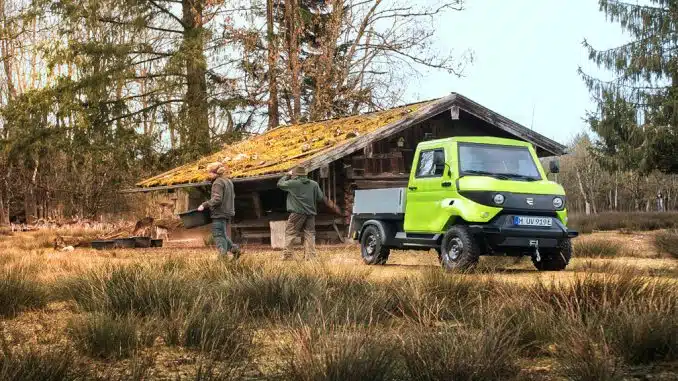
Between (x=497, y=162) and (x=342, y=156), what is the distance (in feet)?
23.6

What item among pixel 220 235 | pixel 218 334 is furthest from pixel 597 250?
pixel 218 334

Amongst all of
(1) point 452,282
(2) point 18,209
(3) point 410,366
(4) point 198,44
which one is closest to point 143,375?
(3) point 410,366

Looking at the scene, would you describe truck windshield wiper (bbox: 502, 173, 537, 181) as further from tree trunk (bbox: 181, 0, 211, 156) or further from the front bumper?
tree trunk (bbox: 181, 0, 211, 156)

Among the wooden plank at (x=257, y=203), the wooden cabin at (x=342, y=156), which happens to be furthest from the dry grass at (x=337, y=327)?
the wooden plank at (x=257, y=203)

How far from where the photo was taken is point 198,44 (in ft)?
86.5

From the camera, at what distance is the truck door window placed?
43.6ft

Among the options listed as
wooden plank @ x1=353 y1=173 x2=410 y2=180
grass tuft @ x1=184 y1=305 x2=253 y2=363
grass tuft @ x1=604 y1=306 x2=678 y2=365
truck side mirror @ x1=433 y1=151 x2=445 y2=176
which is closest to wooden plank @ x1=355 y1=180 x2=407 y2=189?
wooden plank @ x1=353 y1=173 x2=410 y2=180

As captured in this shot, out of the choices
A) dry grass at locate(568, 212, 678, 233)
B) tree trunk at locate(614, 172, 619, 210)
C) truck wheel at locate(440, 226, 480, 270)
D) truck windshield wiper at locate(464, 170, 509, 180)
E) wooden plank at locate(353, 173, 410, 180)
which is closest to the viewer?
truck wheel at locate(440, 226, 480, 270)

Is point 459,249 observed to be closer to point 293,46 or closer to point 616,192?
point 293,46

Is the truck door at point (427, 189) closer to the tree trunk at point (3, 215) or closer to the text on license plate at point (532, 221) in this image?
the text on license plate at point (532, 221)

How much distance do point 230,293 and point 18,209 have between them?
38.2m

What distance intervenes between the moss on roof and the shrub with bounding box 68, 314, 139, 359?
534 inches

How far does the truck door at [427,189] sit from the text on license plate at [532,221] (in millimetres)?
1189

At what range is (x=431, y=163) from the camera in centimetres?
1379
